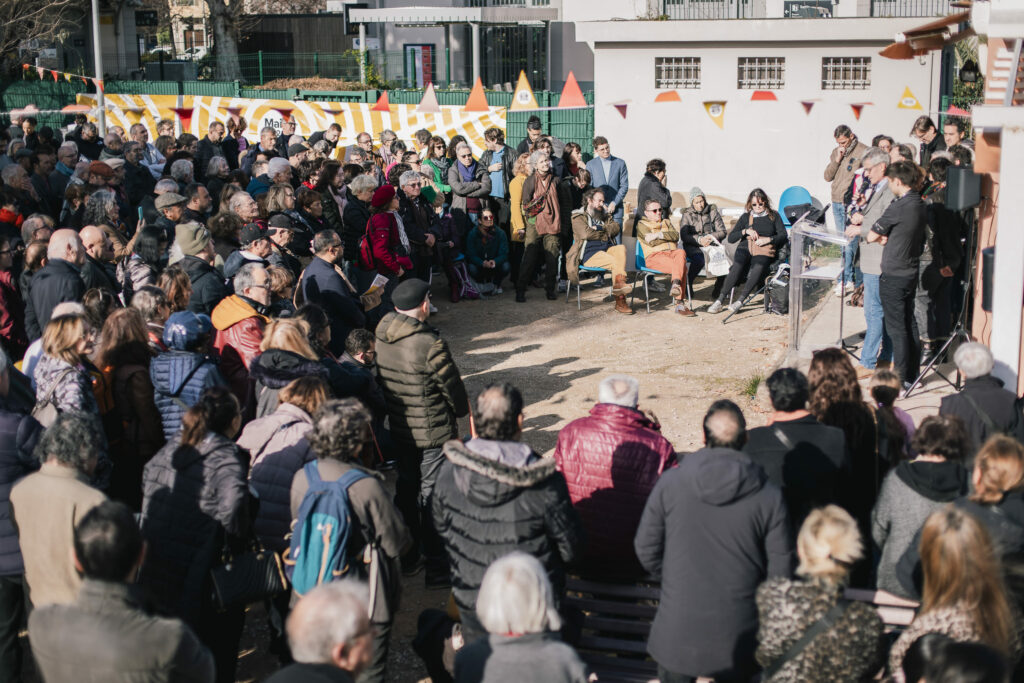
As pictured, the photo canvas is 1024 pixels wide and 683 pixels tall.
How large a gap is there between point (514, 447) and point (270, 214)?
18.4ft

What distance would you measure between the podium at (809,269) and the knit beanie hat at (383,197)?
12.3ft

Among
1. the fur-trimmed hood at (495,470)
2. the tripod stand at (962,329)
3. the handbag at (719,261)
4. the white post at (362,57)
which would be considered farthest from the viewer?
the white post at (362,57)

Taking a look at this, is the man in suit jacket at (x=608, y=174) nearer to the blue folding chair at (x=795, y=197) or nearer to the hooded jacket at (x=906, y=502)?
the blue folding chair at (x=795, y=197)

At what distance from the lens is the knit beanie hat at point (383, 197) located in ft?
33.0

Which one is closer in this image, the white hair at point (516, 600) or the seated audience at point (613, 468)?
the white hair at point (516, 600)

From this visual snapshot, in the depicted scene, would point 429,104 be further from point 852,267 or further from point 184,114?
point 852,267

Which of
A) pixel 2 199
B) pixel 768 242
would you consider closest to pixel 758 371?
pixel 768 242

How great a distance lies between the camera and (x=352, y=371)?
20.9 ft

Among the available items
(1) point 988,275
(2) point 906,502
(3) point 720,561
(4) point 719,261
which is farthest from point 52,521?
(4) point 719,261

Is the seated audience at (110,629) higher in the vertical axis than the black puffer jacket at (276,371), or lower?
lower

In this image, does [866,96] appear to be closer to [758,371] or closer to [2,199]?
[758,371]

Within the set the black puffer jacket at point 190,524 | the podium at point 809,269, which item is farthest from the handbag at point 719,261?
the black puffer jacket at point 190,524

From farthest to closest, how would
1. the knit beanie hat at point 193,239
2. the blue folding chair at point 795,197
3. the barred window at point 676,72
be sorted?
the barred window at point 676,72, the blue folding chair at point 795,197, the knit beanie hat at point 193,239

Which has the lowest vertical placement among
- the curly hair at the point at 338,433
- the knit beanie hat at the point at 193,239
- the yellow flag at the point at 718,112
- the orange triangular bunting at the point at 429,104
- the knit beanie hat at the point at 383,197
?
the curly hair at the point at 338,433
